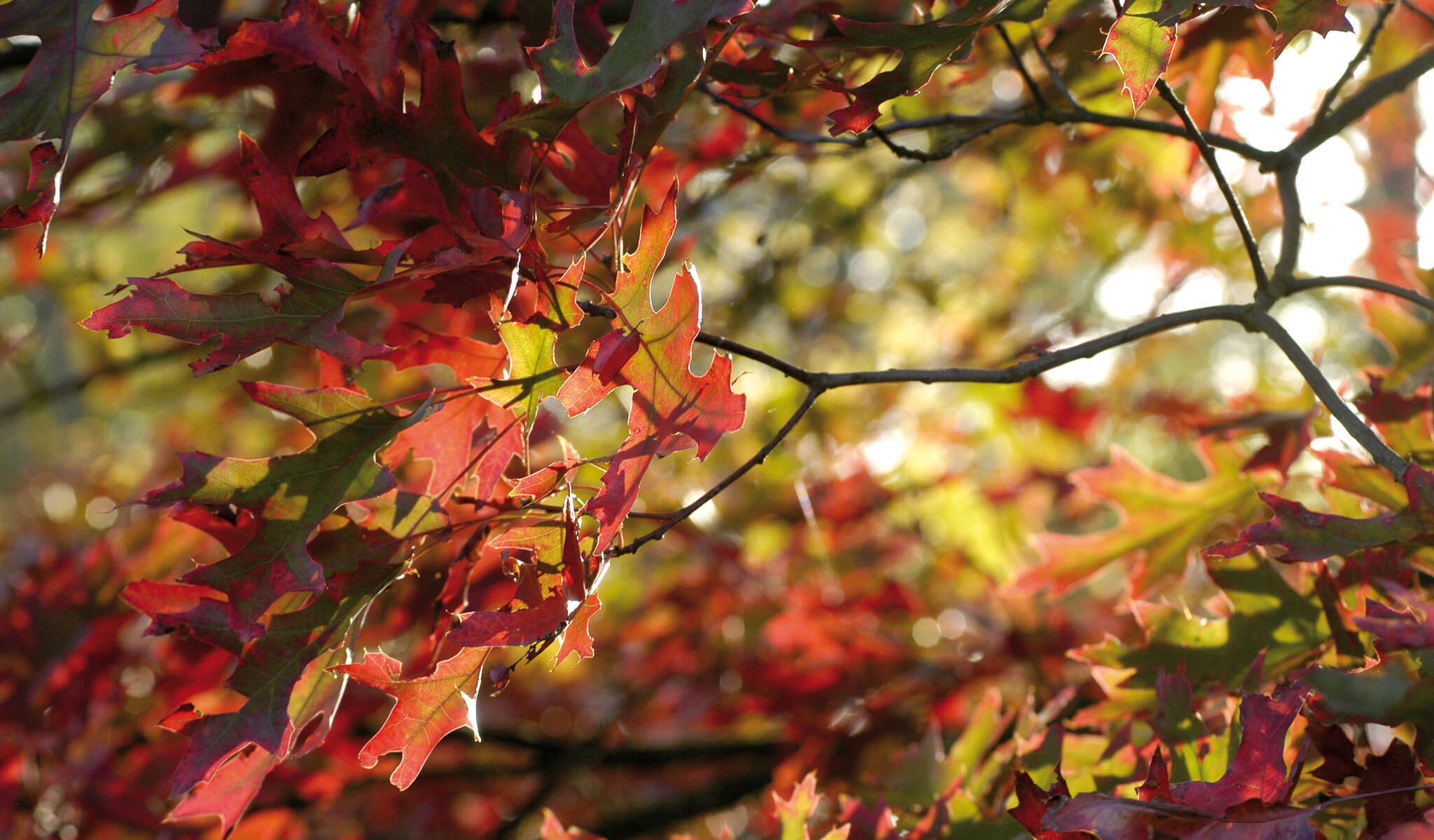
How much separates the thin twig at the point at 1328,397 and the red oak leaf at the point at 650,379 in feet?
1.58

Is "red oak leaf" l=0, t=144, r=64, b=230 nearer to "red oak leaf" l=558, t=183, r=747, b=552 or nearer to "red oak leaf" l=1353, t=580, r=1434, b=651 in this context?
"red oak leaf" l=558, t=183, r=747, b=552

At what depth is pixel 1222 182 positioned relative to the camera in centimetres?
96

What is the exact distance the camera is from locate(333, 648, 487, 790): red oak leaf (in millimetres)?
786

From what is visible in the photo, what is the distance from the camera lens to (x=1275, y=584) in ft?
3.37

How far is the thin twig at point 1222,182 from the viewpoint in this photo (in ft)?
3.06

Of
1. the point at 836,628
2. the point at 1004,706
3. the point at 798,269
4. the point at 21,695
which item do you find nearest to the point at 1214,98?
the point at 836,628

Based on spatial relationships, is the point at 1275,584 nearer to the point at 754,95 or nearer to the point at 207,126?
the point at 754,95

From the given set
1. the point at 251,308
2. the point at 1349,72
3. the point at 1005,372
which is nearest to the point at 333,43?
the point at 251,308

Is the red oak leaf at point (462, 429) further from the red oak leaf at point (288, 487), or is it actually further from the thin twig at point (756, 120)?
the thin twig at point (756, 120)

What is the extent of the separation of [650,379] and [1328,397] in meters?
0.55

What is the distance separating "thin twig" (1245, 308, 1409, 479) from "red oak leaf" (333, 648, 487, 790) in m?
0.71

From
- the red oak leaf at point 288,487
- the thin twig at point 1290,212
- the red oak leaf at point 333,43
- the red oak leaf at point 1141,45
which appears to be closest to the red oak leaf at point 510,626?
the red oak leaf at point 288,487

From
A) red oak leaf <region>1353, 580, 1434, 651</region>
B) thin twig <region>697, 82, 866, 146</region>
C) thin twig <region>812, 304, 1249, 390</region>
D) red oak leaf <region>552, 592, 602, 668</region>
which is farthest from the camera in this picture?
thin twig <region>697, 82, 866, 146</region>

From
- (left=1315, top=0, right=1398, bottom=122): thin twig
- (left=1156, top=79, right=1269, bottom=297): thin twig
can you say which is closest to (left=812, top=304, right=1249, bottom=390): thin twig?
(left=1156, top=79, right=1269, bottom=297): thin twig
